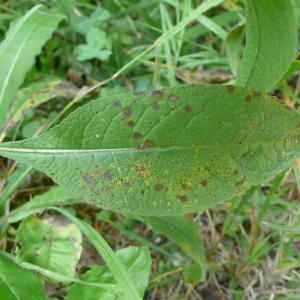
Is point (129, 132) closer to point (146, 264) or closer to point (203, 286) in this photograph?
point (146, 264)

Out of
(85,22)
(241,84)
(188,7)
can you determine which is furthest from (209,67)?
(241,84)

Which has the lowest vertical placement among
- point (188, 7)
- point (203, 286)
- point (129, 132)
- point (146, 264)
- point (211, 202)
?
point (203, 286)

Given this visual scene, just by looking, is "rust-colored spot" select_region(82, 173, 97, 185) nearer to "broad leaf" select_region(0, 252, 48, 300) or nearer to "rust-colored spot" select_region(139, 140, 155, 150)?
"rust-colored spot" select_region(139, 140, 155, 150)

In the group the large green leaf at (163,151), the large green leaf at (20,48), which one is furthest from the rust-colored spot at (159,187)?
the large green leaf at (20,48)

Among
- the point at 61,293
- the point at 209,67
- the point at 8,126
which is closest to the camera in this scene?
the point at 61,293

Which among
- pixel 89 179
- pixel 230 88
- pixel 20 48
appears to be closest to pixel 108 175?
pixel 89 179

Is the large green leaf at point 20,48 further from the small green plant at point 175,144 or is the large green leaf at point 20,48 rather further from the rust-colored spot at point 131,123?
the rust-colored spot at point 131,123

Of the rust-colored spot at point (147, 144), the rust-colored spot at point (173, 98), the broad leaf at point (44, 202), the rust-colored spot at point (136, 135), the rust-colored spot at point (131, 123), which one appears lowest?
the broad leaf at point (44, 202)
